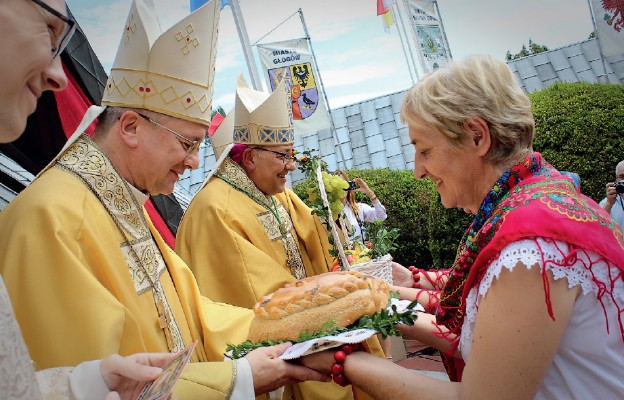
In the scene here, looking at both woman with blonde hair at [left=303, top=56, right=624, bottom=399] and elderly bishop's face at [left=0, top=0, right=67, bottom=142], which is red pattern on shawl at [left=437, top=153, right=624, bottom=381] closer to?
woman with blonde hair at [left=303, top=56, right=624, bottom=399]

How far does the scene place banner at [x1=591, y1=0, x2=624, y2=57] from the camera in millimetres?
9797

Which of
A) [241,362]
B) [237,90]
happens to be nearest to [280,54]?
[237,90]

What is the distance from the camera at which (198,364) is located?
8.31 ft

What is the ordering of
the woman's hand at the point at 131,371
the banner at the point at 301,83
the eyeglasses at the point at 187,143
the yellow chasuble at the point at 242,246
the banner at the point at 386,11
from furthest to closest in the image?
the banner at the point at 386,11
the banner at the point at 301,83
the yellow chasuble at the point at 242,246
the eyeglasses at the point at 187,143
the woman's hand at the point at 131,371

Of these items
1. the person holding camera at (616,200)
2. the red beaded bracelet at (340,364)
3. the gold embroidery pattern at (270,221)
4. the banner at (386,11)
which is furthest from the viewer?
the banner at (386,11)

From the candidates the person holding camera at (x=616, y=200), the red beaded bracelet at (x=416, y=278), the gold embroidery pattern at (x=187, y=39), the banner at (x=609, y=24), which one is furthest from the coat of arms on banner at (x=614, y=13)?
the gold embroidery pattern at (x=187, y=39)

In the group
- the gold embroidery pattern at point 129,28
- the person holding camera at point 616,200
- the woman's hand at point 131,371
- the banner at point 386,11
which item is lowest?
the person holding camera at point 616,200

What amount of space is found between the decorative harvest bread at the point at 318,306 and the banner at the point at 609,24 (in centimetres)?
923

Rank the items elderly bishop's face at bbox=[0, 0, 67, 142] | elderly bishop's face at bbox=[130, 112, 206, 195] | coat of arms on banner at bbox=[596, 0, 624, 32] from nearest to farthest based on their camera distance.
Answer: elderly bishop's face at bbox=[0, 0, 67, 142] < elderly bishop's face at bbox=[130, 112, 206, 195] < coat of arms on banner at bbox=[596, 0, 624, 32]

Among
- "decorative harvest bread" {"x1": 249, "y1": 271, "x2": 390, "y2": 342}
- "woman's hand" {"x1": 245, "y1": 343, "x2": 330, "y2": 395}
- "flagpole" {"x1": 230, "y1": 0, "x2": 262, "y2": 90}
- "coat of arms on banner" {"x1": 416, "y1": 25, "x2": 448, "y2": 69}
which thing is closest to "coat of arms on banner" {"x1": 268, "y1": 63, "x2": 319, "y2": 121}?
"flagpole" {"x1": 230, "y1": 0, "x2": 262, "y2": 90}

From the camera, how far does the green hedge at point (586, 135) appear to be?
24.8 feet

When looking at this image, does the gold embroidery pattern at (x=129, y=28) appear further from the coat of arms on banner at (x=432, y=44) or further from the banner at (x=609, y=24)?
the banner at (x=609, y=24)

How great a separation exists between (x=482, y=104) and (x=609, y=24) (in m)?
9.44

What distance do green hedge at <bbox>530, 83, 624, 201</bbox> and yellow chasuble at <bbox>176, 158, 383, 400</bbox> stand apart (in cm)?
448
